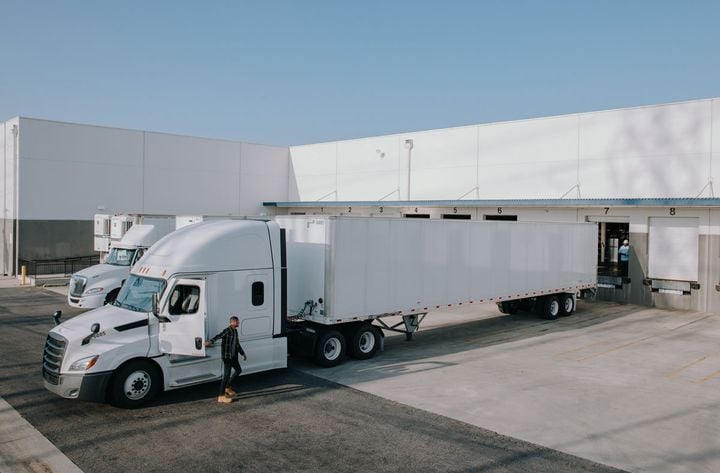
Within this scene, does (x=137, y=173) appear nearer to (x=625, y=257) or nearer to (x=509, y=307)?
(x=509, y=307)

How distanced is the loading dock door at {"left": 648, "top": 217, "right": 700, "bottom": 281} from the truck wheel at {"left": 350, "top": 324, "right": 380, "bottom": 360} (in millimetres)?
15440

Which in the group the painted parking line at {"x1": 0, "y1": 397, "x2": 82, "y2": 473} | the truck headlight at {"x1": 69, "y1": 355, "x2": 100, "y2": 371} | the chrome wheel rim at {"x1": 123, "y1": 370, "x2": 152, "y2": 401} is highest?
the truck headlight at {"x1": 69, "y1": 355, "x2": 100, "y2": 371}

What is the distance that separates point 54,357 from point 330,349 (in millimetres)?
6014

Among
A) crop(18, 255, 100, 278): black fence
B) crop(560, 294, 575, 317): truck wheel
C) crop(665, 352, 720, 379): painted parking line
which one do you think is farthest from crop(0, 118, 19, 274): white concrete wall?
crop(665, 352, 720, 379): painted parking line

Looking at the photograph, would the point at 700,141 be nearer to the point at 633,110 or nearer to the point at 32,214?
the point at 633,110

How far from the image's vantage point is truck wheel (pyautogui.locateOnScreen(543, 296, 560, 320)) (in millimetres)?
21375

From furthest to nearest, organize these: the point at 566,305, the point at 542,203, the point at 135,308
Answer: the point at 542,203
the point at 566,305
the point at 135,308

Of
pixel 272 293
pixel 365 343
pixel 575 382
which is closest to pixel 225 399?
pixel 272 293

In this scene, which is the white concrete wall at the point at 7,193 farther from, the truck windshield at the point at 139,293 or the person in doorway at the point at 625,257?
the person in doorway at the point at 625,257

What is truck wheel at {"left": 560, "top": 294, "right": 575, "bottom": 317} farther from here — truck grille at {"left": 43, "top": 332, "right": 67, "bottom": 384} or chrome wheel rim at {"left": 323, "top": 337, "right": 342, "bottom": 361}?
truck grille at {"left": 43, "top": 332, "right": 67, "bottom": 384}

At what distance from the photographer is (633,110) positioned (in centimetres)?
2517

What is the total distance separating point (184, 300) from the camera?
11.3 m

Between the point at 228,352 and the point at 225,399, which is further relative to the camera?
the point at 225,399

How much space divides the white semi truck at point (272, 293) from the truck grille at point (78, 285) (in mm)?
8980
